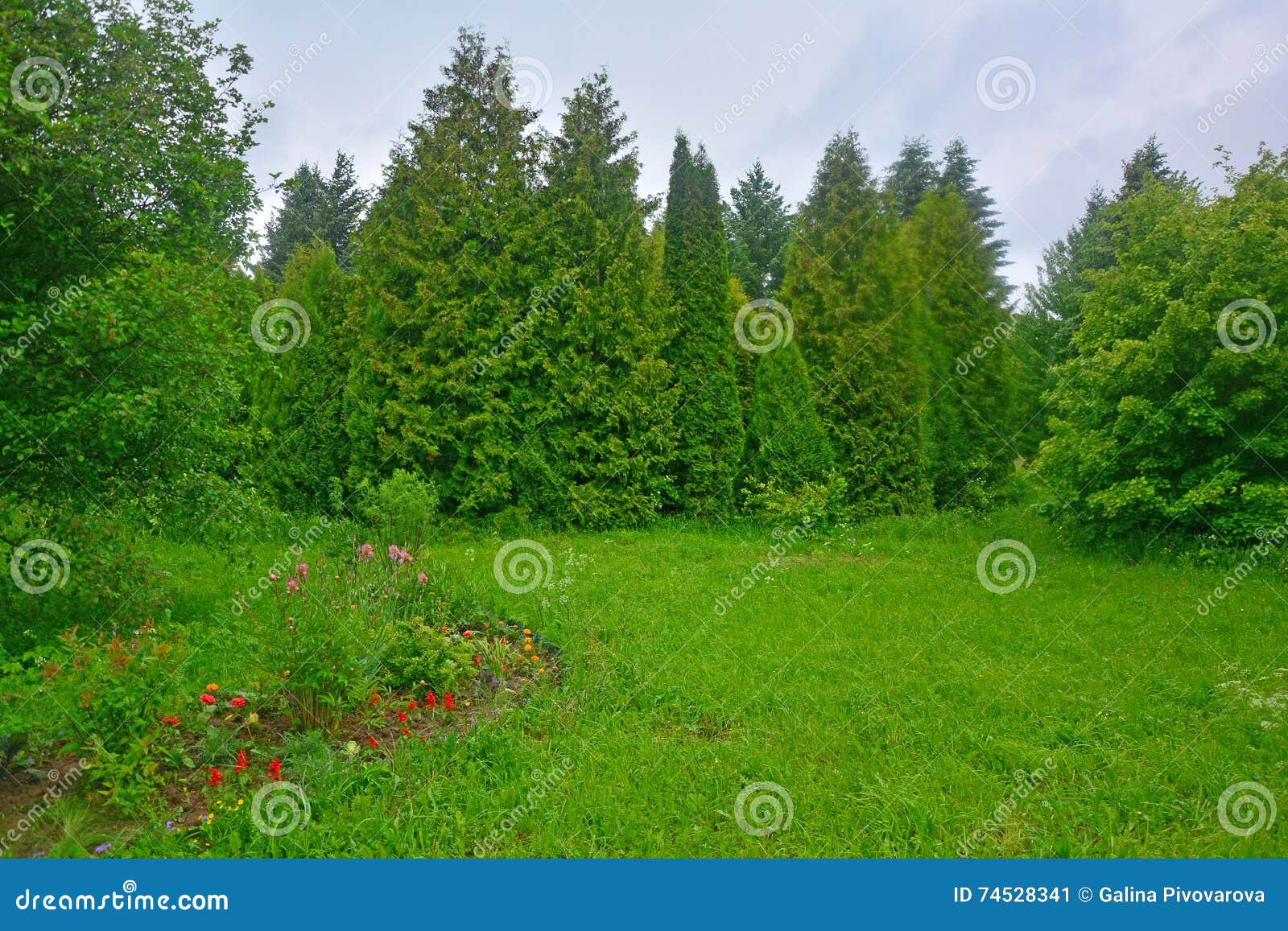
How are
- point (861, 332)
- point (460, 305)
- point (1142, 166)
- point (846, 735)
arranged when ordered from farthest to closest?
point (1142, 166) → point (861, 332) → point (460, 305) → point (846, 735)

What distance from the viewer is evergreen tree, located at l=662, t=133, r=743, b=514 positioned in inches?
488

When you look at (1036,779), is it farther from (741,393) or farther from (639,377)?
(741,393)

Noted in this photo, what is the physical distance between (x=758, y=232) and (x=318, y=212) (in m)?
15.4

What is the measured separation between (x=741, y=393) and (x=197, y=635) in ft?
32.2

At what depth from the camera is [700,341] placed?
41.5ft

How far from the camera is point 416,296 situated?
10797 millimetres

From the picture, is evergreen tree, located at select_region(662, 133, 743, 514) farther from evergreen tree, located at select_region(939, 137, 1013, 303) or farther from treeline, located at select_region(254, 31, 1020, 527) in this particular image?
evergreen tree, located at select_region(939, 137, 1013, 303)

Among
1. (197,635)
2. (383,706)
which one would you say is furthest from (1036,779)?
(197,635)

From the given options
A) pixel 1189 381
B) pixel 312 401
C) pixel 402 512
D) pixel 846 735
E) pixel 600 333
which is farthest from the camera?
pixel 312 401

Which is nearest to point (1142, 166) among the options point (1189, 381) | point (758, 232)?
point (758, 232)

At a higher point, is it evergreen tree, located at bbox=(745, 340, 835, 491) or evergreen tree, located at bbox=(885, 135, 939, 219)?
evergreen tree, located at bbox=(885, 135, 939, 219)

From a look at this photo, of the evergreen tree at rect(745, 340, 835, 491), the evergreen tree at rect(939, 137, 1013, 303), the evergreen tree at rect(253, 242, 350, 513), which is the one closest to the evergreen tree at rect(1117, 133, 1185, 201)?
the evergreen tree at rect(939, 137, 1013, 303)

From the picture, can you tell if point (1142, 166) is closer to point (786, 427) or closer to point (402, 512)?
point (786, 427)

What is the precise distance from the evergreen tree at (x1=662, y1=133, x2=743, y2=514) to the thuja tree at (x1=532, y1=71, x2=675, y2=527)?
0.61 meters
